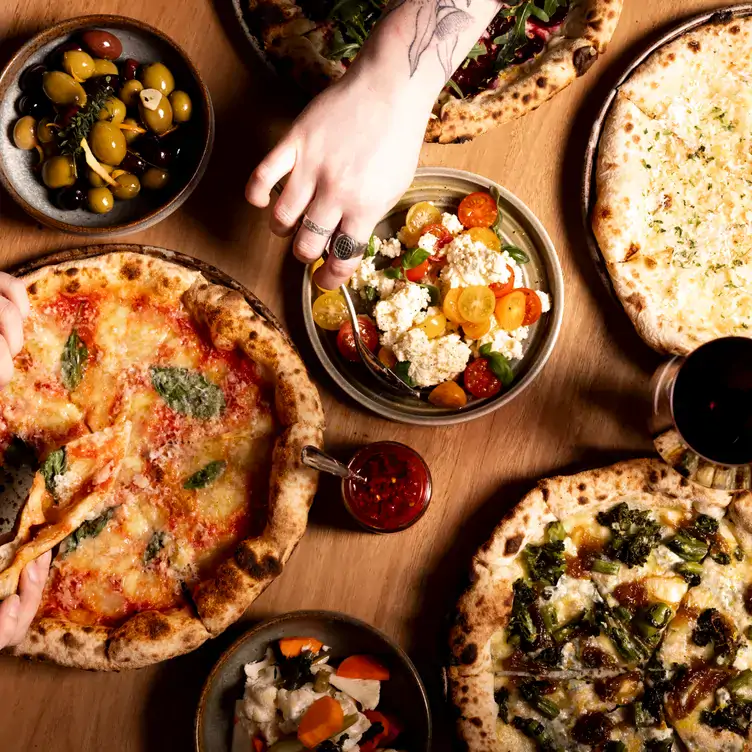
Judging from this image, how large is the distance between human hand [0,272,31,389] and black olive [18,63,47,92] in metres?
0.85

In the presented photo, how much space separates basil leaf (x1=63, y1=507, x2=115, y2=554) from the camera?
3494mm

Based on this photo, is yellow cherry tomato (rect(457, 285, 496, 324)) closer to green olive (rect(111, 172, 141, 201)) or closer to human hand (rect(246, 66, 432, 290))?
human hand (rect(246, 66, 432, 290))

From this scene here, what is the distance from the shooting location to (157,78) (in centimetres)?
351

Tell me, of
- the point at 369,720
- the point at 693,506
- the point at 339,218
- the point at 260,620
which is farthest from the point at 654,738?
the point at 339,218

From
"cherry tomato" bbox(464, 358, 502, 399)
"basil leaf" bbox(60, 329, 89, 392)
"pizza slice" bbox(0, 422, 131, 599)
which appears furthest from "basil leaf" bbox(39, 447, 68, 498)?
"cherry tomato" bbox(464, 358, 502, 399)

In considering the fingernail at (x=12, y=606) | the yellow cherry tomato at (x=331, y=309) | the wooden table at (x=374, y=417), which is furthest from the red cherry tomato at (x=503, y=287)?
the fingernail at (x=12, y=606)

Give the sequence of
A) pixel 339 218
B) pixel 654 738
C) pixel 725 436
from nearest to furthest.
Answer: pixel 339 218 → pixel 725 436 → pixel 654 738

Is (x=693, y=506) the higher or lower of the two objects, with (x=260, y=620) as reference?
lower

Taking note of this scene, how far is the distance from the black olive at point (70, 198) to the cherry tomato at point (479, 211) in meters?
1.68

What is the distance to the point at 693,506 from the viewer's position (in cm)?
361

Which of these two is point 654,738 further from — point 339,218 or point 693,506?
point 339,218

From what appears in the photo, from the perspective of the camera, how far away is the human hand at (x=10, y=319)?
128 inches

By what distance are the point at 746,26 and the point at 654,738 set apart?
127 inches

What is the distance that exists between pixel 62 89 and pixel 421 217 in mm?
1623
